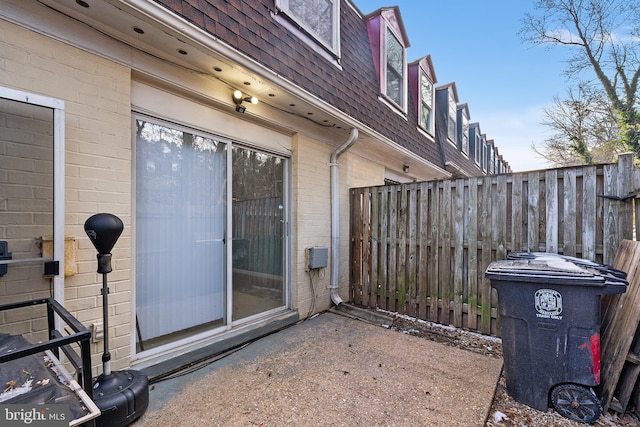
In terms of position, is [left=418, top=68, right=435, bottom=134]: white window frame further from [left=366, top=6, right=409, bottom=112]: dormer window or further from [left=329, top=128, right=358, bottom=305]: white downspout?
[left=329, top=128, right=358, bottom=305]: white downspout

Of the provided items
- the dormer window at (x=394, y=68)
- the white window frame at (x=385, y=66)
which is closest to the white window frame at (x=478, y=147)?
the white window frame at (x=385, y=66)

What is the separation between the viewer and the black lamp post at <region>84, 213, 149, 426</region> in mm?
1782

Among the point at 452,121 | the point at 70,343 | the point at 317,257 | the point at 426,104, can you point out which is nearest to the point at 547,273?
the point at 317,257

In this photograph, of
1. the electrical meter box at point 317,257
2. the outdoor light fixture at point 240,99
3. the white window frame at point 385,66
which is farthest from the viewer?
the white window frame at point 385,66

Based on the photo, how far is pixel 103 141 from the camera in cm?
224

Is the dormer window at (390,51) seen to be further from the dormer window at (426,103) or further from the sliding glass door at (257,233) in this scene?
the sliding glass door at (257,233)

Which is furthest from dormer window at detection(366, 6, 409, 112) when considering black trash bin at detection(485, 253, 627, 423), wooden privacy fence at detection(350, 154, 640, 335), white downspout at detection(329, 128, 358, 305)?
black trash bin at detection(485, 253, 627, 423)

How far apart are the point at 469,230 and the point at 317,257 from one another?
6.87 feet

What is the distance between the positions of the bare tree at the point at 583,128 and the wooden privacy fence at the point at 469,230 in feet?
34.9

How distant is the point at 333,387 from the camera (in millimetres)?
2371

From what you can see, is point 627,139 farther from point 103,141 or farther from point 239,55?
point 103,141

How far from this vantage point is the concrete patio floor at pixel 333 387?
200cm

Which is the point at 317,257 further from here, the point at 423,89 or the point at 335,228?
the point at 423,89

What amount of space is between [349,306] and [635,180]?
3.61m
